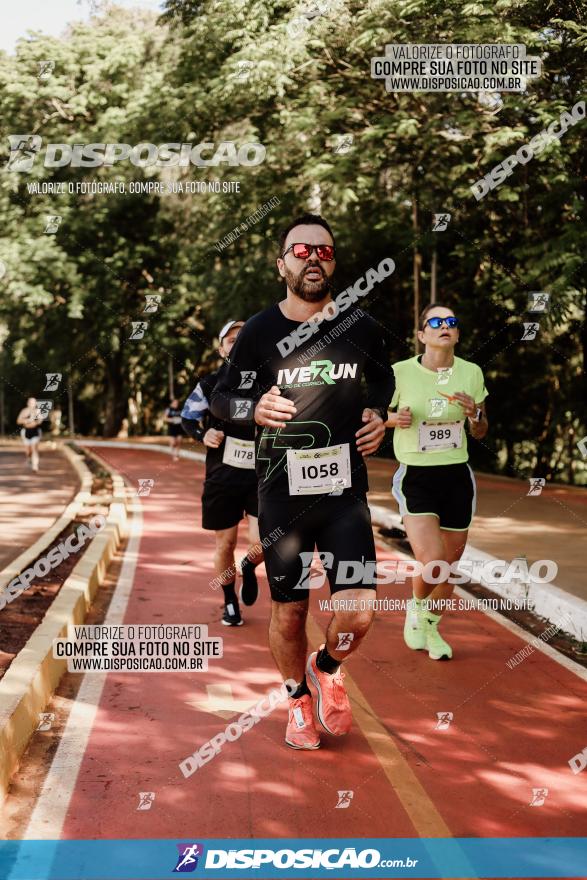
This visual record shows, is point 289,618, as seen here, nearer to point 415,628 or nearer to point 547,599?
point 415,628

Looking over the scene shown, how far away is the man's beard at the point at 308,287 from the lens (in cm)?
464

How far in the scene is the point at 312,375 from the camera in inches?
183

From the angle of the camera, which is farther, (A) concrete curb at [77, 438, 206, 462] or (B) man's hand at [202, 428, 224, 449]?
(A) concrete curb at [77, 438, 206, 462]

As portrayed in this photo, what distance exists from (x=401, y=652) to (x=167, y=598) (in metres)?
2.58

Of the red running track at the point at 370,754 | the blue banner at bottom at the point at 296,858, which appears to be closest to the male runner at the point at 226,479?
the red running track at the point at 370,754

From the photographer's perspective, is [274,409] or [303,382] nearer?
[274,409]

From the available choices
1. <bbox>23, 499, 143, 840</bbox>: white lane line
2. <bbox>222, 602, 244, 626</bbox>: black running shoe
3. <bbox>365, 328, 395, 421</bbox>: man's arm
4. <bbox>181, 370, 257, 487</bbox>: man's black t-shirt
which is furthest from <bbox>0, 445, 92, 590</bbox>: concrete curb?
<bbox>365, 328, 395, 421</bbox>: man's arm

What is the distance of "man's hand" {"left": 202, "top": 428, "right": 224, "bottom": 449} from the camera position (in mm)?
7168

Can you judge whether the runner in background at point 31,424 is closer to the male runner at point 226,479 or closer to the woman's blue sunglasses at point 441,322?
the male runner at point 226,479

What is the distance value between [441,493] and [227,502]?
1691 millimetres

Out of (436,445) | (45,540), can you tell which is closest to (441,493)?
(436,445)

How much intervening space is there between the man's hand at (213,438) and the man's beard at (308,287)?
2.60m

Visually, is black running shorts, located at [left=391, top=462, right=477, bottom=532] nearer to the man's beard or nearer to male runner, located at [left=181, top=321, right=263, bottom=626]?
male runner, located at [left=181, top=321, right=263, bottom=626]

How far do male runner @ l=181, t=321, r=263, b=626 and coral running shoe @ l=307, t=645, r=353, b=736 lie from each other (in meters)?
2.27
